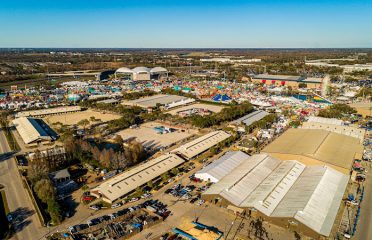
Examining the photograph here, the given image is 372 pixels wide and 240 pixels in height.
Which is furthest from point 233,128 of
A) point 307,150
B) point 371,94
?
point 371,94

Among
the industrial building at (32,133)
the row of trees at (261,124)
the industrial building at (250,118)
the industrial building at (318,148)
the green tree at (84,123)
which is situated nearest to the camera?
the industrial building at (318,148)

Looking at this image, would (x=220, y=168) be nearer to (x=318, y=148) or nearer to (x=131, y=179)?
(x=131, y=179)

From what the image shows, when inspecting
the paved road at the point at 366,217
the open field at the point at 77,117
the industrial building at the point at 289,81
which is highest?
the industrial building at the point at 289,81

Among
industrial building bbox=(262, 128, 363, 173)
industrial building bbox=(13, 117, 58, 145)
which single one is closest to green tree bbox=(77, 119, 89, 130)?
industrial building bbox=(13, 117, 58, 145)

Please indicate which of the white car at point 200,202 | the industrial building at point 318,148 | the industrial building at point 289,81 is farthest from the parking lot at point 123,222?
the industrial building at point 289,81

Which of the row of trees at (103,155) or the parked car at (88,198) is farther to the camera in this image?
the row of trees at (103,155)

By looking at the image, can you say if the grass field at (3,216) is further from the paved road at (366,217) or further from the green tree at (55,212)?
the paved road at (366,217)
